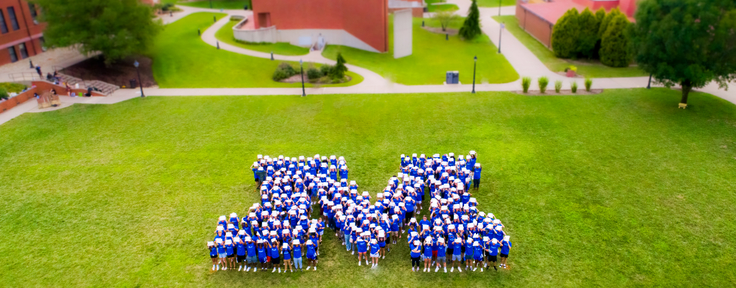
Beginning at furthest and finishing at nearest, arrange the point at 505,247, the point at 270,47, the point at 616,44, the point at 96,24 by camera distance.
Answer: the point at 270,47
the point at 616,44
the point at 96,24
the point at 505,247

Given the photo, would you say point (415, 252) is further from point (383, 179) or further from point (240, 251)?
point (383, 179)

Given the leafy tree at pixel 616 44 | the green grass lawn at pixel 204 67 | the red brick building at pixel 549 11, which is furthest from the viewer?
the red brick building at pixel 549 11

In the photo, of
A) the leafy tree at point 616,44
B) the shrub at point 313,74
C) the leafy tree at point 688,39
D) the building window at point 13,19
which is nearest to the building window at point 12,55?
the building window at point 13,19

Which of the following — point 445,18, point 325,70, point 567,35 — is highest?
point 567,35

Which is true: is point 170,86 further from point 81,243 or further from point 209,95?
point 81,243

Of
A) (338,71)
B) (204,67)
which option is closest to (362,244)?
(338,71)

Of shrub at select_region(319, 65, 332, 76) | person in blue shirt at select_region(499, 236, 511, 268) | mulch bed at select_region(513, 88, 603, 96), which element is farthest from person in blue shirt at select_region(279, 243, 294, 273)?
shrub at select_region(319, 65, 332, 76)

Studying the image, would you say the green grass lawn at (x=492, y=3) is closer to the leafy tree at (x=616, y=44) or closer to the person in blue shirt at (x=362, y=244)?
the leafy tree at (x=616, y=44)
